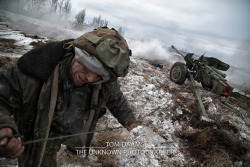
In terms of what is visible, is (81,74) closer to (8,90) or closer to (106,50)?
(106,50)

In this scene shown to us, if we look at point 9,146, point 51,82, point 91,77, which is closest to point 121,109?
point 91,77

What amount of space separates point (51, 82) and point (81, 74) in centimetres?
27

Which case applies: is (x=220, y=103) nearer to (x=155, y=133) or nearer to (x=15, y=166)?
(x=155, y=133)

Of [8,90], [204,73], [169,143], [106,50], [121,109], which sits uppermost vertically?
[106,50]

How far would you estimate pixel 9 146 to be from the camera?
868mm

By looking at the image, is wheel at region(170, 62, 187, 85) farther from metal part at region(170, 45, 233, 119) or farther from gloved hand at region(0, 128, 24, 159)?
gloved hand at region(0, 128, 24, 159)

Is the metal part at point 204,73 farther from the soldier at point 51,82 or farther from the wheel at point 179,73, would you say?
the soldier at point 51,82

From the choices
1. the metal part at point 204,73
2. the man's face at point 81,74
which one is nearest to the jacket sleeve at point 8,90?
the man's face at point 81,74

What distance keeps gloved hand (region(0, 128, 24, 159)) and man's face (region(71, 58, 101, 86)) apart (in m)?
0.63

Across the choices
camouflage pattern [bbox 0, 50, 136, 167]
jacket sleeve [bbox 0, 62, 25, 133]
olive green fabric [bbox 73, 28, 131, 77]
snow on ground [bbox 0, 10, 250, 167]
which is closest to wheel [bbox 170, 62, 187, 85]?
snow on ground [bbox 0, 10, 250, 167]

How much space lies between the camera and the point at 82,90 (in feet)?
4.75

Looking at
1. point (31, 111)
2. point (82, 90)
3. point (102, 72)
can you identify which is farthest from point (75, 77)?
point (31, 111)

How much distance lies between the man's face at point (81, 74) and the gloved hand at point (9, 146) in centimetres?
63

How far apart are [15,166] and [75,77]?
1733 mm
